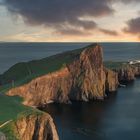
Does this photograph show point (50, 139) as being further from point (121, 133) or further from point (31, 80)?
point (31, 80)

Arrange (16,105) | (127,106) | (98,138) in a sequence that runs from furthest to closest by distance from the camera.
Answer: (127,106) < (98,138) < (16,105)

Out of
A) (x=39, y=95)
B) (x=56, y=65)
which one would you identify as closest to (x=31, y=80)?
(x=39, y=95)

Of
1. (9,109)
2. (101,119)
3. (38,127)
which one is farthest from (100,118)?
(9,109)

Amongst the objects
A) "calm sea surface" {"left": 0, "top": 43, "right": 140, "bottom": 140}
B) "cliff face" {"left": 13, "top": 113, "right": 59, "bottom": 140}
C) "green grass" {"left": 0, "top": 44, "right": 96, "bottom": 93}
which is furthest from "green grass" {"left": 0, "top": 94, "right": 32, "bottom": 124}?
"green grass" {"left": 0, "top": 44, "right": 96, "bottom": 93}

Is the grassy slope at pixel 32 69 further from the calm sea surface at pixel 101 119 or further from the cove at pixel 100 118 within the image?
the calm sea surface at pixel 101 119

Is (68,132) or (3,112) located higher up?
(3,112)

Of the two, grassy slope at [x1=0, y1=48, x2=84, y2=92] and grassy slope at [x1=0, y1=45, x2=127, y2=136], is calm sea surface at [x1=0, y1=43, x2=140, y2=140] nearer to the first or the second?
grassy slope at [x1=0, y1=45, x2=127, y2=136]

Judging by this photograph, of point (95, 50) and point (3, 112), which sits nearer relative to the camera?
point (3, 112)

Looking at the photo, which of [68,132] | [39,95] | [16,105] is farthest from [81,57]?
[16,105]

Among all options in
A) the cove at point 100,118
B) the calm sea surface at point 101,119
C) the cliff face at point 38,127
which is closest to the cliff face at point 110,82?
the cove at point 100,118

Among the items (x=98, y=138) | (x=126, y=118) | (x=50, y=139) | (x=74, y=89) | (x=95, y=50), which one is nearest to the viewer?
(x=50, y=139)
